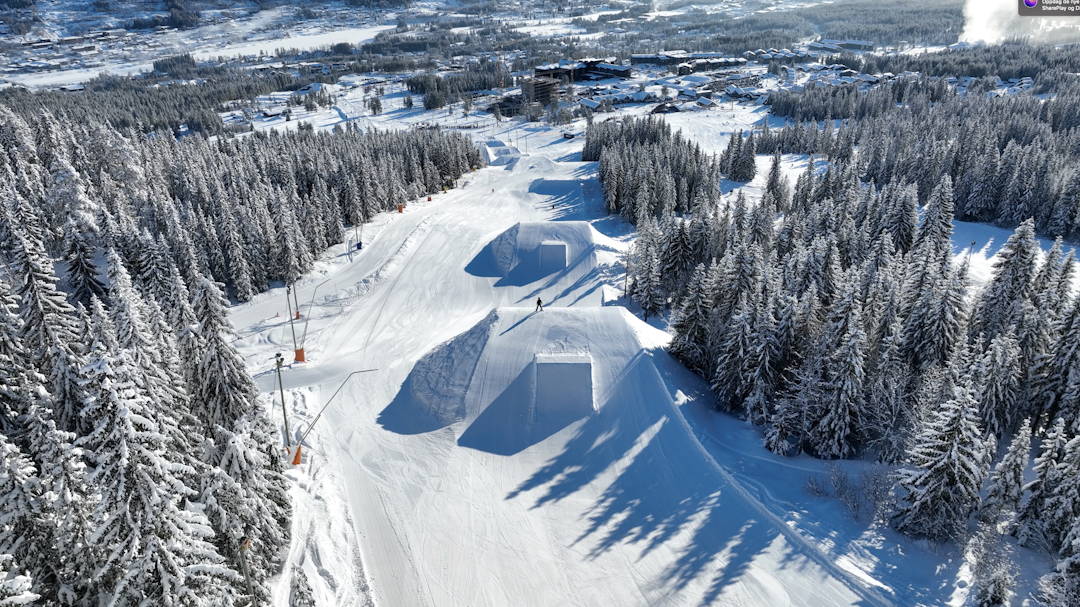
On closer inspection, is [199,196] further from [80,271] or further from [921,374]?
[921,374]

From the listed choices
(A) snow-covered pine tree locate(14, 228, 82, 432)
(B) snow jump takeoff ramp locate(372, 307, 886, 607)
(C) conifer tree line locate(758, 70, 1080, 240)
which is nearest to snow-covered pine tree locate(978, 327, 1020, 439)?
(B) snow jump takeoff ramp locate(372, 307, 886, 607)

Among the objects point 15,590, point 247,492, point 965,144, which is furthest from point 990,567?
point 965,144

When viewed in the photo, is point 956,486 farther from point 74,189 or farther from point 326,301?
point 74,189

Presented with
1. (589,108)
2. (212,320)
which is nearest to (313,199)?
(212,320)

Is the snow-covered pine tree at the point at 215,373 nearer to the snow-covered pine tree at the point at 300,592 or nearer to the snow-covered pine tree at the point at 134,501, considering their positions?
the snow-covered pine tree at the point at 300,592

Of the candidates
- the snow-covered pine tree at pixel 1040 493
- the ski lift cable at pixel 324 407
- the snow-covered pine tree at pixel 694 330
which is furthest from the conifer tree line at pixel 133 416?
the snow-covered pine tree at pixel 1040 493

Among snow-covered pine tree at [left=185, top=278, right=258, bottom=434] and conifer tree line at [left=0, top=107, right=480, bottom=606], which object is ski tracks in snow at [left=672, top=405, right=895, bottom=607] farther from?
snow-covered pine tree at [left=185, top=278, right=258, bottom=434]
